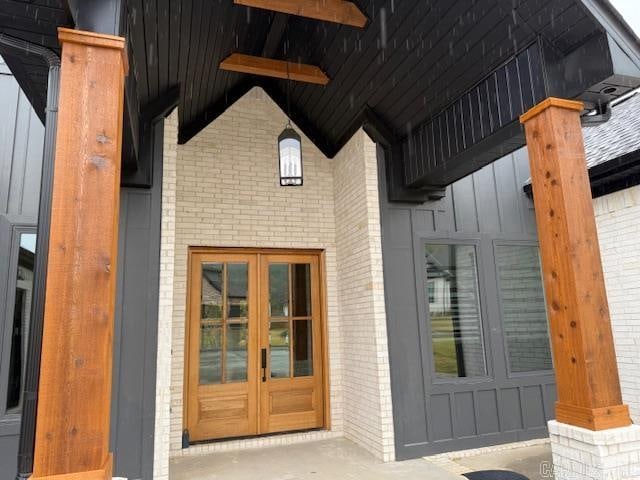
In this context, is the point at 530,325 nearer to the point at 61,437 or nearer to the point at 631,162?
the point at 631,162

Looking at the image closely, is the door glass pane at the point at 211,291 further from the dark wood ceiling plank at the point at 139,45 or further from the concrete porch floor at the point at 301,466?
the dark wood ceiling plank at the point at 139,45

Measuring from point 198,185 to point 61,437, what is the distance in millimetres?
3641

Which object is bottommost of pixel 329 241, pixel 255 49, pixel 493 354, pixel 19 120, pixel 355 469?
pixel 355 469

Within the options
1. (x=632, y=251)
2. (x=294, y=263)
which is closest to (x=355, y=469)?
(x=294, y=263)

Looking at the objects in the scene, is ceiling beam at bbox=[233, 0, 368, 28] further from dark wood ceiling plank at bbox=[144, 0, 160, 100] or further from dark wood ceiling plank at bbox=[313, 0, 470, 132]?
dark wood ceiling plank at bbox=[144, 0, 160, 100]

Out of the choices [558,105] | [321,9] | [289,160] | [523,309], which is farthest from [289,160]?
[523,309]

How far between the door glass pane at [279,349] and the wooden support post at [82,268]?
10.7 ft

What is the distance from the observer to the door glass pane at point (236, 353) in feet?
15.5

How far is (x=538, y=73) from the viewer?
9.41ft

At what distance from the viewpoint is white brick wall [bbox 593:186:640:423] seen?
4566 mm

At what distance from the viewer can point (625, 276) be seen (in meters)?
4.70

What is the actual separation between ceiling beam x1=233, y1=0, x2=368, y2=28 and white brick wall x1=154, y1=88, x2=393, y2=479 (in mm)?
1247

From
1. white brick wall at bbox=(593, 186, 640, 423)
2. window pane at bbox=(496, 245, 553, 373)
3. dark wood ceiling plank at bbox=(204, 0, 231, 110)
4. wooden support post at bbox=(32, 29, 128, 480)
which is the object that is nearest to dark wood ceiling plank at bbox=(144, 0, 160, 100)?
dark wood ceiling plank at bbox=(204, 0, 231, 110)

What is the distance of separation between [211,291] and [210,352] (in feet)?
2.12
